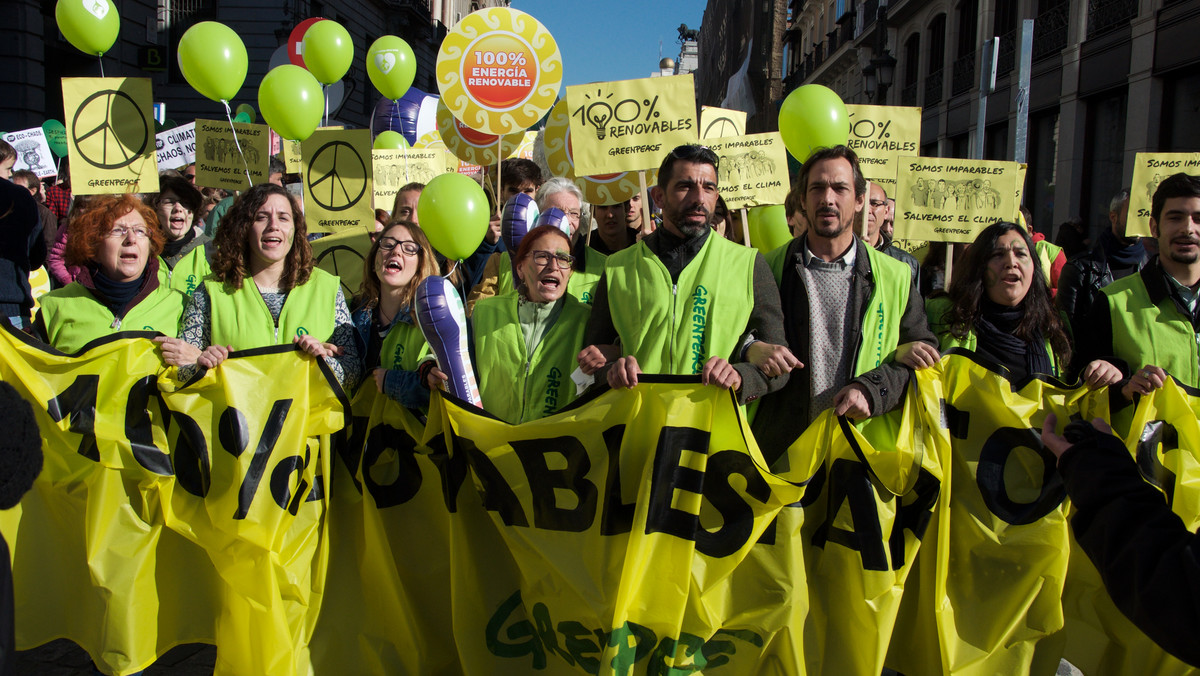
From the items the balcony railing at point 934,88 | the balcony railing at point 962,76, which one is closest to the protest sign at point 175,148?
the balcony railing at point 962,76

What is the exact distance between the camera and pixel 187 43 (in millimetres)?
5637

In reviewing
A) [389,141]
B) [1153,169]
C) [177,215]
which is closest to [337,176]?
[177,215]

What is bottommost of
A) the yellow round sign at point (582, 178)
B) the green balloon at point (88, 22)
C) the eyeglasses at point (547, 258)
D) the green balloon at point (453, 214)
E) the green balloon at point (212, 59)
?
the eyeglasses at point (547, 258)

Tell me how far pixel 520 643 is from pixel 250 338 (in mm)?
1559

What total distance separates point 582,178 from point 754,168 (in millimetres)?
1078

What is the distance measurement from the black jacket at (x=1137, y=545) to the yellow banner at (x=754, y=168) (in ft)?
10.9

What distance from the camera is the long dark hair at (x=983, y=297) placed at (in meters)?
3.03

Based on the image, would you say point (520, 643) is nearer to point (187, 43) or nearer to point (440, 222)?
point (440, 222)

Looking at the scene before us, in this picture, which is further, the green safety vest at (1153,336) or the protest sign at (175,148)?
the protest sign at (175,148)

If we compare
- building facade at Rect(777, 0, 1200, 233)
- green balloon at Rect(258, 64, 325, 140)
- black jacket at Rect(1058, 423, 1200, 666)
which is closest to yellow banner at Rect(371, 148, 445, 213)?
green balloon at Rect(258, 64, 325, 140)

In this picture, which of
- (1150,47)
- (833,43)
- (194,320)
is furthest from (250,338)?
(833,43)

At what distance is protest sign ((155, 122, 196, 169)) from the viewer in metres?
7.51

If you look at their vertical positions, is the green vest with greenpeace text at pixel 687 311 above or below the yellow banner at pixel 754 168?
below

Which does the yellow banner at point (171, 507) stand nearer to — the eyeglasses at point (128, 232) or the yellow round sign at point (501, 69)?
the eyeglasses at point (128, 232)
